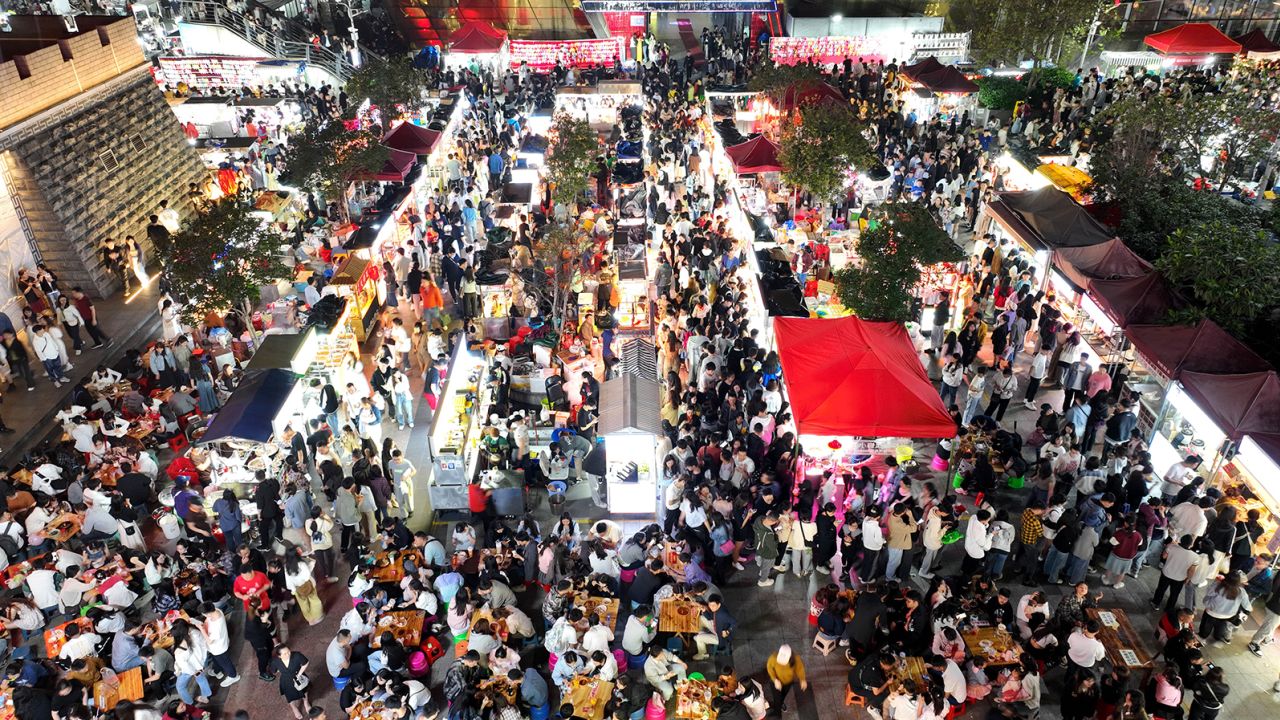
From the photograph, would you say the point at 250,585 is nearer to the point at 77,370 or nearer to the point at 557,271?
the point at 557,271

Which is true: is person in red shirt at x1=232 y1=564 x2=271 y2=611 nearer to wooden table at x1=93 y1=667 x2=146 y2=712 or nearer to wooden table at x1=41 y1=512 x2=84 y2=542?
wooden table at x1=93 y1=667 x2=146 y2=712

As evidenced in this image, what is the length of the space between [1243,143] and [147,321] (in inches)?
982

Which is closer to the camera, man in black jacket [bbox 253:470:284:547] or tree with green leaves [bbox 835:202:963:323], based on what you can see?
man in black jacket [bbox 253:470:284:547]

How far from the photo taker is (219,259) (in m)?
16.1

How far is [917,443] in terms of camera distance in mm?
14469

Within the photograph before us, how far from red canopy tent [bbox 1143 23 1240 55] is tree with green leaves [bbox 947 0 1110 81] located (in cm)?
293

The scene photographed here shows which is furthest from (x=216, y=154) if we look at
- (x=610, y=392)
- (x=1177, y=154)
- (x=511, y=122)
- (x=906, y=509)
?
(x=1177, y=154)

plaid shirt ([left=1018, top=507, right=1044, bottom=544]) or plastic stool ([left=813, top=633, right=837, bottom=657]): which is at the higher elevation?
plaid shirt ([left=1018, top=507, right=1044, bottom=544])

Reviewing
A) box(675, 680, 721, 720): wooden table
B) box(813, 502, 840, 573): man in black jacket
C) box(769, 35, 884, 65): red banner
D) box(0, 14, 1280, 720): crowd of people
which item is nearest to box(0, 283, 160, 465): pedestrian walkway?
box(0, 14, 1280, 720): crowd of people

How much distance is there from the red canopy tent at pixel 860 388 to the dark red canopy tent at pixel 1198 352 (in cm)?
364

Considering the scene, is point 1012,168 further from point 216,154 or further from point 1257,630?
point 216,154

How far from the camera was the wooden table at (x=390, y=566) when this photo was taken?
1102cm

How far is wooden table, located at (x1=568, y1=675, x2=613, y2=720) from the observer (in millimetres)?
9055

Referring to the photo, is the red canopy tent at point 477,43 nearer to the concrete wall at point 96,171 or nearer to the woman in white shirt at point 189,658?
the concrete wall at point 96,171
